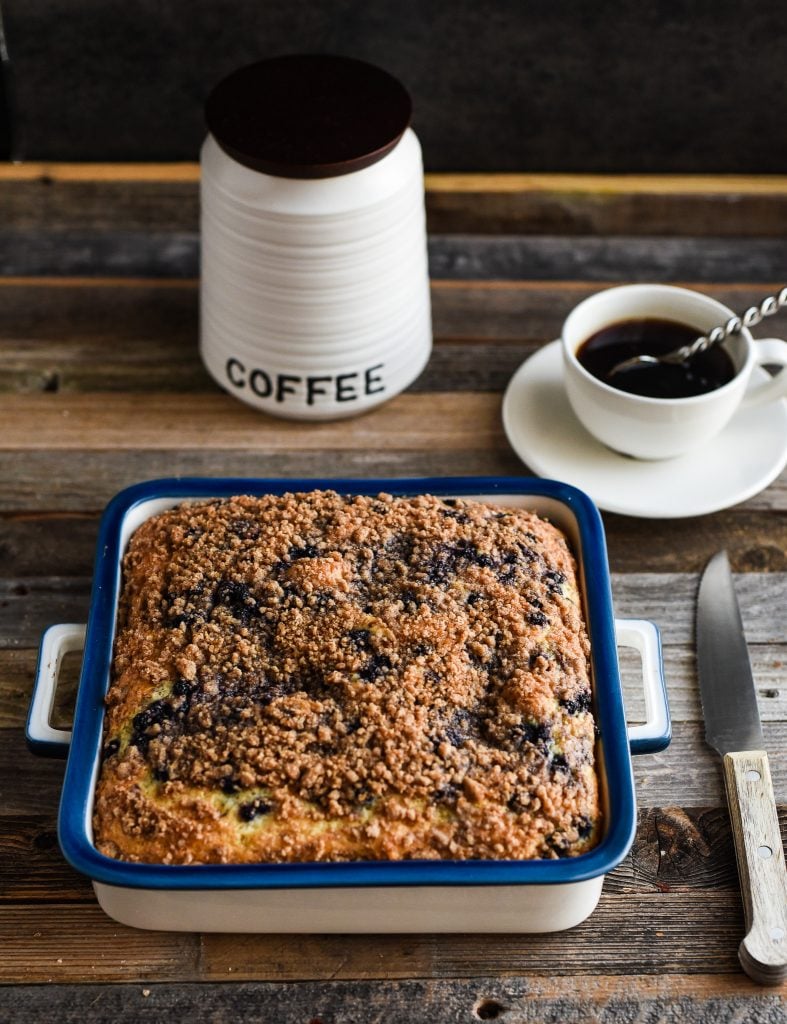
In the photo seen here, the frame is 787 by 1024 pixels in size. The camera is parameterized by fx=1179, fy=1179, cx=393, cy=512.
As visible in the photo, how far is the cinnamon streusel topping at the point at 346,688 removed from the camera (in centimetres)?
106

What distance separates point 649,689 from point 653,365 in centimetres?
53

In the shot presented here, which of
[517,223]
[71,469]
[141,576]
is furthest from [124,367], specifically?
[517,223]

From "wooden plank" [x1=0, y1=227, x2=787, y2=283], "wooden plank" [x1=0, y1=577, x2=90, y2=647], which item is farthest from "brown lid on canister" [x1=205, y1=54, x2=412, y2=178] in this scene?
"wooden plank" [x1=0, y1=577, x2=90, y2=647]

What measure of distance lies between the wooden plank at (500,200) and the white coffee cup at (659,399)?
47 cm

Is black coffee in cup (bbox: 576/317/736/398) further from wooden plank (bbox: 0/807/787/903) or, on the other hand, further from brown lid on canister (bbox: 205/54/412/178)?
wooden plank (bbox: 0/807/787/903)

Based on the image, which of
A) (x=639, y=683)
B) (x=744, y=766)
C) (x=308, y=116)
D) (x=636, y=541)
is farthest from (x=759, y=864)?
(x=308, y=116)

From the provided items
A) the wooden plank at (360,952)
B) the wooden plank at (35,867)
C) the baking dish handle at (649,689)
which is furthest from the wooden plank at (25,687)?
the baking dish handle at (649,689)

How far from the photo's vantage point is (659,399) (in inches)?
58.1

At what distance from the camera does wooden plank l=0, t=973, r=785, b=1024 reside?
112cm

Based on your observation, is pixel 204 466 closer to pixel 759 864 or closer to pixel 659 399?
pixel 659 399

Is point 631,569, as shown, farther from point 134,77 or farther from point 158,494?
point 134,77

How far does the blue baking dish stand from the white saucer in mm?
217

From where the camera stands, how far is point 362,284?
5.03 feet

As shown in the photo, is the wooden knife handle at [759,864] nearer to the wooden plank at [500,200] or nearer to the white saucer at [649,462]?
the white saucer at [649,462]
